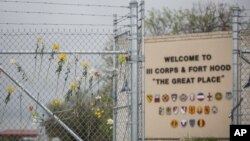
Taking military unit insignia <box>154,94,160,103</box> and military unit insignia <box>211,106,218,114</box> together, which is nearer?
military unit insignia <box>211,106,218,114</box>

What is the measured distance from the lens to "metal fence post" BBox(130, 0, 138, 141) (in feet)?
23.6

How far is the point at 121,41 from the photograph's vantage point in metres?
8.66

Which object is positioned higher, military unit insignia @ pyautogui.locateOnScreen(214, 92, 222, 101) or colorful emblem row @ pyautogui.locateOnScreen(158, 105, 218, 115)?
military unit insignia @ pyautogui.locateOnScreen(214, 92, 222, 101)

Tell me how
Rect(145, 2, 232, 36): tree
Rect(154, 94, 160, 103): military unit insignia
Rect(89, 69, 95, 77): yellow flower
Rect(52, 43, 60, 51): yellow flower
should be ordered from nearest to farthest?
Rect(52, 43, 60, 51): yellow flower < Rect(89, 69, 95, 77): yellow flower < Rect(154, 94, 160, 103): military unit insignia < Rect(145, 2, 232, 36): tree

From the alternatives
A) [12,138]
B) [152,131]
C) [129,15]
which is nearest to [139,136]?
[129,15]

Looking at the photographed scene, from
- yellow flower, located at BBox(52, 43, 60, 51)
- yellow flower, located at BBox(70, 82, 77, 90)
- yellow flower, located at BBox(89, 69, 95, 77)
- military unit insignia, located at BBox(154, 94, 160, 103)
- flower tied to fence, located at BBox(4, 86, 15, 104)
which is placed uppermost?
yellow flower, located at BBox(52, 43, 60, 51)

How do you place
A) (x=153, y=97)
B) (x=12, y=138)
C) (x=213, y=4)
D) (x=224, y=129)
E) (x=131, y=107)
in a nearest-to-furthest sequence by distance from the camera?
(x=131, y=107), (x=12, y=138), (x=224, y=129), (x=153, y=97), (x=213, y=4)

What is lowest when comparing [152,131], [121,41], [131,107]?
[152,131]

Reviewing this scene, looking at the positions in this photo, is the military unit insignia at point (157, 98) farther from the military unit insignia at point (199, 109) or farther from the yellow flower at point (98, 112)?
the yellow flower at point (98, 112)

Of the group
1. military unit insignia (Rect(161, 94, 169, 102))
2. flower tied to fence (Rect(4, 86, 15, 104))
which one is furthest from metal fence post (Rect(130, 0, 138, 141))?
military unit insignia (Rect(161, 94, 169, 102))

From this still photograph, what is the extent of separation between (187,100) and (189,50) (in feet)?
4.39

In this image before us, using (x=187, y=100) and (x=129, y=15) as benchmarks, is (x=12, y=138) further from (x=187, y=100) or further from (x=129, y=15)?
(x=187, y=100)

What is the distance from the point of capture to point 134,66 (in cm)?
729

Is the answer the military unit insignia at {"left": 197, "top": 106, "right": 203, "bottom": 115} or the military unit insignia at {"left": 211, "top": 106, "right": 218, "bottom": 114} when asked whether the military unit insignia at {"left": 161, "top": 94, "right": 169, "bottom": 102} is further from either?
the military unit insignia at {"left": 211, "top": 106, "right": 218, "bottom": 114}
